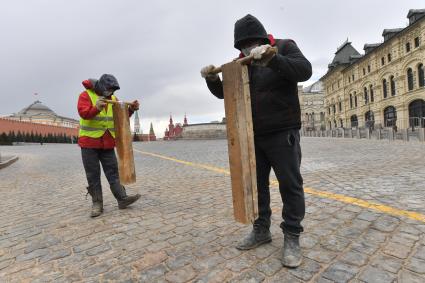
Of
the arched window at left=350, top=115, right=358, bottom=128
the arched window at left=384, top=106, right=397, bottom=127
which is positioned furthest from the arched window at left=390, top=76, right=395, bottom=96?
the arched window at left=350, top=115, right=358, bottom=128

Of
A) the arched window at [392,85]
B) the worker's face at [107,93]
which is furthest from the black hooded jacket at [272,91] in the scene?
the arched window at [392,85]

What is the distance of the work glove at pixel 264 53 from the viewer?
76.9 inches

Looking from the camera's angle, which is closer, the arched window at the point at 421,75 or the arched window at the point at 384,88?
the arched window at the point at 421,75

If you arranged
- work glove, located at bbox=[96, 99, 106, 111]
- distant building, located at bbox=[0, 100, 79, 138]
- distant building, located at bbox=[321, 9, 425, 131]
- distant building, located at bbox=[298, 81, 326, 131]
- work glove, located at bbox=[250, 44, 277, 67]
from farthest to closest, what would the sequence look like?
1. distant building, located at bbox=[298, 81, 326, 131]
2. distant building, located at bbox=[0, 100, 79, 138]
3. distant building, located at bbox=[321, 9, 425, 131]
4. work glove, located at bbox=[96, 99, 106, 111]
5. work glove, located at bbox=[250, 44, 277, 67]

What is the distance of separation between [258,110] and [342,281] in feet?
4.47

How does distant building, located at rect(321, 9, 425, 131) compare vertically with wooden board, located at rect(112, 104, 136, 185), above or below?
above

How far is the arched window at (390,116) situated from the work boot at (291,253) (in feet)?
135

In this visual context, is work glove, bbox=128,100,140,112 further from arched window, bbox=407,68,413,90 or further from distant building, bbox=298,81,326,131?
distant building, bbox=298,81,326,131

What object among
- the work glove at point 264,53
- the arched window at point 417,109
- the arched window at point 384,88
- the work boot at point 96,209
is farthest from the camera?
the arched window at point 384,88

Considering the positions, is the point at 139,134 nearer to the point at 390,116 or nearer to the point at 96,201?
the point at 390,116

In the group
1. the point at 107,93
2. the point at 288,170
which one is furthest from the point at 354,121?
the point at 288,170

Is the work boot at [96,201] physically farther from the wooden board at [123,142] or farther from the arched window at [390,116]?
the arched window at [390,116]

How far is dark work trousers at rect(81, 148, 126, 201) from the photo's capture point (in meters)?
3.93

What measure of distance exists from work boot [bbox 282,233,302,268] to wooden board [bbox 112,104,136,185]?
2.48 metres
